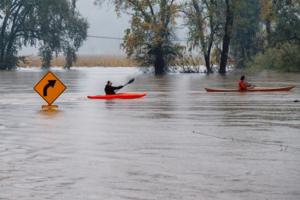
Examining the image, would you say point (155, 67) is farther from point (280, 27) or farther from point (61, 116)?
point (61, 116)

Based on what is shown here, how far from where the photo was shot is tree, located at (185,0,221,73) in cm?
7200

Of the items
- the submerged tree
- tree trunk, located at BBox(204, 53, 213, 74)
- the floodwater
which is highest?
the submerged tree

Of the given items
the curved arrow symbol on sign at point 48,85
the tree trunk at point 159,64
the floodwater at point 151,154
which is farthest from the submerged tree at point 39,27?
the floodwater at point 151,154

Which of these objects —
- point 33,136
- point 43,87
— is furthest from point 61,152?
point 43,87

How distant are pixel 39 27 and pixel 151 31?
1946 centimetres

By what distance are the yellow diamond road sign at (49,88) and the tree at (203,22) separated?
44.6m

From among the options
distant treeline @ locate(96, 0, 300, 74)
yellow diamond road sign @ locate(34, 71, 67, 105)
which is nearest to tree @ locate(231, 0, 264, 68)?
distant treeline @ locate(96, 0, 300, 74)

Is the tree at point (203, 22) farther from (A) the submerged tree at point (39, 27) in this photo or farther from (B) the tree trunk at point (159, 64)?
(A) the submerged tree at point (39, 27)

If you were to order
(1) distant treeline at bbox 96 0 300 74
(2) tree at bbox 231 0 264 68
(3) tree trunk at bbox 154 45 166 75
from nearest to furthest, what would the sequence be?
(1) distant treeline at bbox 96 0 300 74 → (3) tree trunk at bbox 154 45 166 75 → (2) tree at bbox 231 0 264 68

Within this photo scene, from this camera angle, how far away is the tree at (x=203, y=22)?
72000 millimetres

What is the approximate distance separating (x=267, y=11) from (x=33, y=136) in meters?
50.8

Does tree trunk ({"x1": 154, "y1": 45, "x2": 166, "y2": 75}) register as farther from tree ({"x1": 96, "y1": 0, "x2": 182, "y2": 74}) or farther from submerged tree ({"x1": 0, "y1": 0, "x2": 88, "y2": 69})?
submerged tree ({"x1": 0, "y1": 0, "x2": 88, "y2": 69})

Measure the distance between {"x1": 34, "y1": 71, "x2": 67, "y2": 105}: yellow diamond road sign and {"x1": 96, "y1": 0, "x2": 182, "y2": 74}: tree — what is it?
4328 cm

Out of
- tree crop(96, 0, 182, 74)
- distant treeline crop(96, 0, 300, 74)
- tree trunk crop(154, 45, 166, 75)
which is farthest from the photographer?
tree trunk crop(154, 45, 166, 75)
